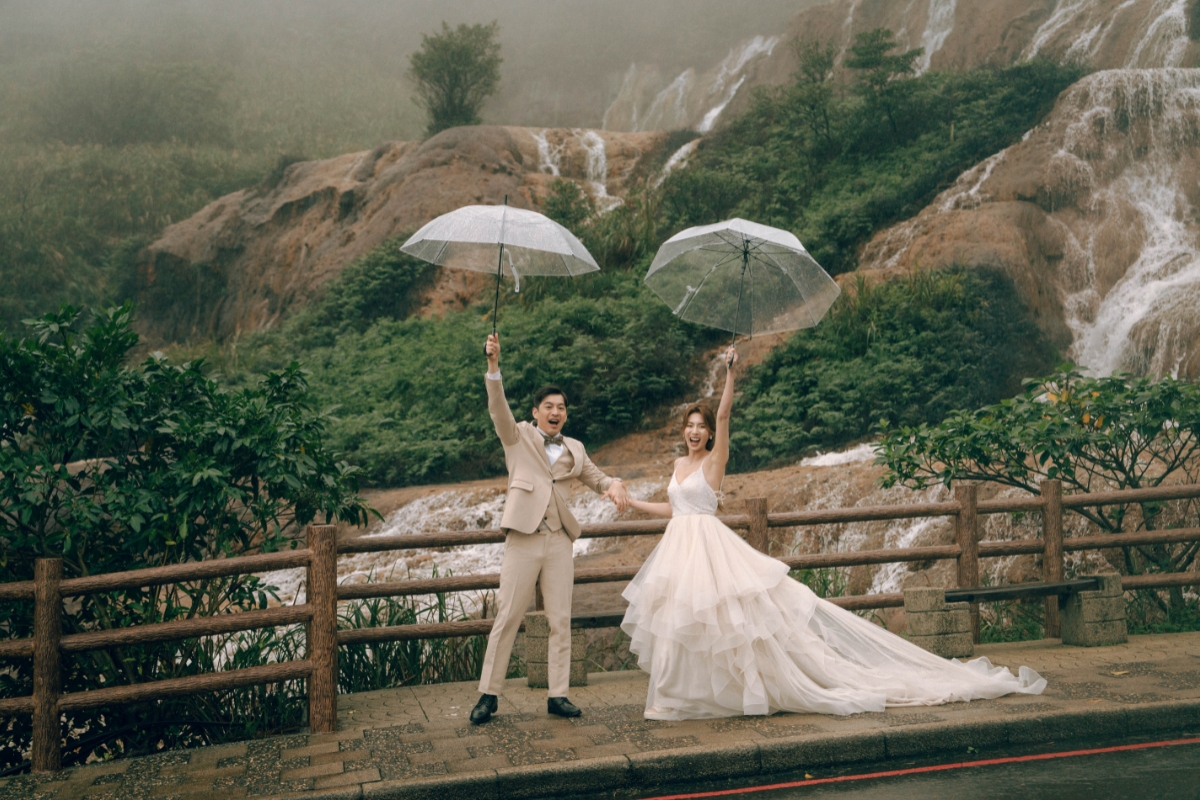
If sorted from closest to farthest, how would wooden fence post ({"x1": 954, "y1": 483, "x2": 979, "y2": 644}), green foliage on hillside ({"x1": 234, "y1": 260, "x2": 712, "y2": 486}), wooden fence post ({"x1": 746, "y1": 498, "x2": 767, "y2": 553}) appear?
1. wooden fence post ({"x1": 746, "y1": 498, "x2": 767, "y2": 553})
2. wooden fence post ({"x1": 954, "y1": 483, "x2": 979, "y2": 644})
3. green foliage on hillside ({"x1": 234, "y1": 260, "x2": 712, "y2": 486})

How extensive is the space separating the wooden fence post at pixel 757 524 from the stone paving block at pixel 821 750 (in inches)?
79.1

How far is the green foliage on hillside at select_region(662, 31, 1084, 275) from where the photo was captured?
19516mm

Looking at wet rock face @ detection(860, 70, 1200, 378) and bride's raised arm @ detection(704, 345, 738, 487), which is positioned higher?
wet rock face @ detection(860, 70, 1200, 378)

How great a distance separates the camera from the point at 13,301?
86.7 ft

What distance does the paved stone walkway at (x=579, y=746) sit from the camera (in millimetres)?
4379

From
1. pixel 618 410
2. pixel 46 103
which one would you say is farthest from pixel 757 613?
pixel 46 103

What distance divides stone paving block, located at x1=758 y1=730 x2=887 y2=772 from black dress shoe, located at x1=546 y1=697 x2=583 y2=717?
1.15 meters

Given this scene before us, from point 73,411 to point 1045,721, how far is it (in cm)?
570

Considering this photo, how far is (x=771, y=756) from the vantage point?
15.3 feet

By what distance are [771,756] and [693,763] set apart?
409 mm

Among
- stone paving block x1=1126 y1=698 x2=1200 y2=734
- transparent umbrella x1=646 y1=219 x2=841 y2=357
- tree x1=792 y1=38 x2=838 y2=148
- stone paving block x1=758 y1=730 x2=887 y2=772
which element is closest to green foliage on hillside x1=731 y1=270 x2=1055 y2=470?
tree x1=792 y1=38 x2=838 y2=148

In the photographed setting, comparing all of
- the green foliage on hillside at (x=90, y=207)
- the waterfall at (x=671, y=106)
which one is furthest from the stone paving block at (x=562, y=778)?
the waterfall at (x=671, y=106)

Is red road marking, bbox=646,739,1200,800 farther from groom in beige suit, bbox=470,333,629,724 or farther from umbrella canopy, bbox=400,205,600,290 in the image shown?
umbrella canopy, bbox=400,205,600,290

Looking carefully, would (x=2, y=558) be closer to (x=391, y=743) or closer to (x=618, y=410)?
(x=391, y=743)
